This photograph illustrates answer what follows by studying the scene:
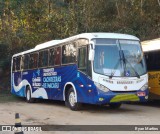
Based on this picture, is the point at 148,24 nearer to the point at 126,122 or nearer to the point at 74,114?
the point at 74,114

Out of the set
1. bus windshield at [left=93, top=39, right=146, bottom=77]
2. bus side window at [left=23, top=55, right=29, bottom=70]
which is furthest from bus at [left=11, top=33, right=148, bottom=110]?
bus side window at [left=23, top=55, right=29, bottom=70]

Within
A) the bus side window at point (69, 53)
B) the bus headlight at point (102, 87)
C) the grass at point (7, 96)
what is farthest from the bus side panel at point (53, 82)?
the grass at point (7, 96)

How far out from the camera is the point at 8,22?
31750 millimetres

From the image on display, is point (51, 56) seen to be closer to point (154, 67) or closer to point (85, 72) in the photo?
point (85, 72)

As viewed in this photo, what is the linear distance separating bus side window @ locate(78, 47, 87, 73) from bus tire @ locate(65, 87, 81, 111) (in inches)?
52.9

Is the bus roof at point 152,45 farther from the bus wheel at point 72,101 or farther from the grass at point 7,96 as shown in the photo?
the grass at point 7,96

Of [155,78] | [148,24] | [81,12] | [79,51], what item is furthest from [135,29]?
[79,51]

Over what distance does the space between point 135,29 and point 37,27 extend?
8.43 m

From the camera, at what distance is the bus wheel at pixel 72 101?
15312mm

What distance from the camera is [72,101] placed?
15609mm

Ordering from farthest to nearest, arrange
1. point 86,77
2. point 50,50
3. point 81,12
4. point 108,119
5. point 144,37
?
point 81,12 → point 144,37 → point 50,50 → point 86,77 → point 108,119

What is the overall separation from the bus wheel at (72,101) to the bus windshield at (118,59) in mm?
2077

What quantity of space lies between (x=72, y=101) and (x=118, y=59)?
2.83 meters

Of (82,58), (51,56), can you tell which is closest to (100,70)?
(82,58)
